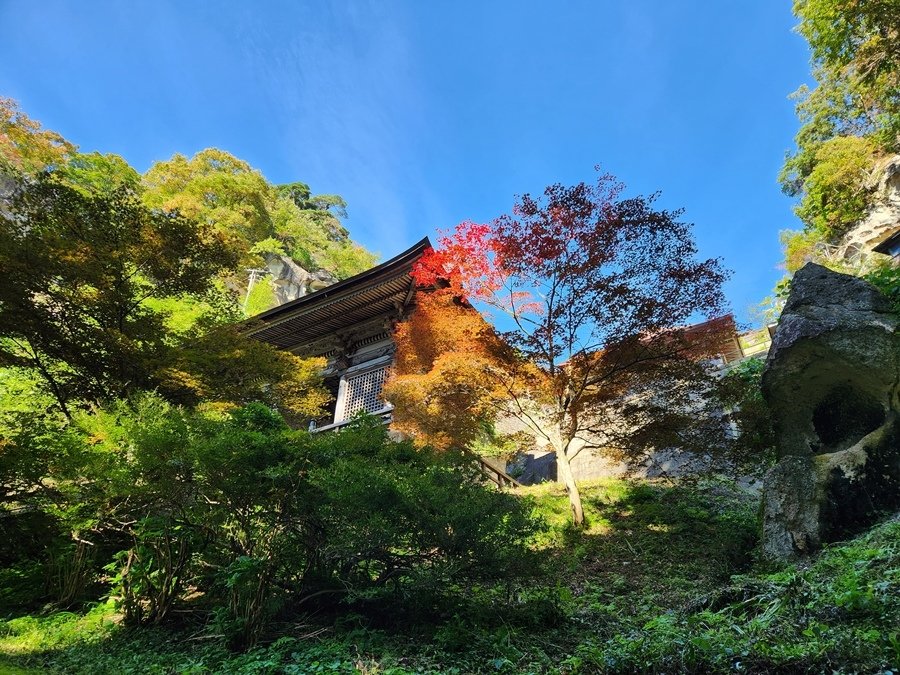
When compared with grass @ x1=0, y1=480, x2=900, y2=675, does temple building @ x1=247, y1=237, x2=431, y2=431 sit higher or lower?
higher

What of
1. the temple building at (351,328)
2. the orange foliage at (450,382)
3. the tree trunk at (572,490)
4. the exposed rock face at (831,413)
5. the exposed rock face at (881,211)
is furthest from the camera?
the exposed rock face at (881,211)

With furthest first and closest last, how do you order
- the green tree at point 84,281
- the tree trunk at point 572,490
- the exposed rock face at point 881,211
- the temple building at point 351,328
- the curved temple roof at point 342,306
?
the exposed rock face at point 881,211 → the temple building at point 351,328 → the curved temple roof at point 342,306 → the tree trunk at point 572,490 → the green tree at point 84,281

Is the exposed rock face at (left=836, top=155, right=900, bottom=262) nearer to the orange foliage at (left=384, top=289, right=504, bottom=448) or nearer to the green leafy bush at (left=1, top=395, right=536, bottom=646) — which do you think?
the orange foliage at (left=384, top=289, right=504, bottom=448)

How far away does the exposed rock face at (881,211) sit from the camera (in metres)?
17.3

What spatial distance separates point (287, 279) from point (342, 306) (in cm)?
1572

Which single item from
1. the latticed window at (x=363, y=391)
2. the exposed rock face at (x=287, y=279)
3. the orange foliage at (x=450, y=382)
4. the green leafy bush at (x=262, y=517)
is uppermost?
the exposed rock face at (x=287, y=279)

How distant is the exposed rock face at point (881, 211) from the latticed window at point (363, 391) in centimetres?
1832

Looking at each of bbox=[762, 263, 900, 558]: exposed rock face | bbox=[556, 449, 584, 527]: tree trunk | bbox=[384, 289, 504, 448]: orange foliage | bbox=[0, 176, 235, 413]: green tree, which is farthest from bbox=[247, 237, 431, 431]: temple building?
bbox=[762, 263, 900, 558]: exposed rock face

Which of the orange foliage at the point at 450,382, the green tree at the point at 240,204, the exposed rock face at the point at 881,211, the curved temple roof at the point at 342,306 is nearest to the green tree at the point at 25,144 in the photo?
the green tree at the point at 240,204

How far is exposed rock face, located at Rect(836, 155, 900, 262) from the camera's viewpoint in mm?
17328

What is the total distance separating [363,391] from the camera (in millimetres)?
14469

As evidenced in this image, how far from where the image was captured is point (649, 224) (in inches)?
317

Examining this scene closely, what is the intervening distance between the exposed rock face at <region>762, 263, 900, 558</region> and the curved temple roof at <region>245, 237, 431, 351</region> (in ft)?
27.4

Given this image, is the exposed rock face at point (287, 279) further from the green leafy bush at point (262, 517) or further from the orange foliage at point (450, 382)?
the green leafy bush at point (262, 517)
